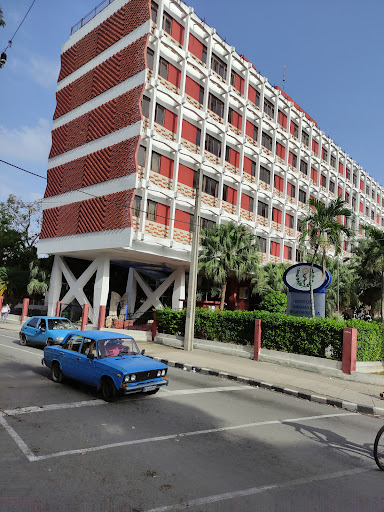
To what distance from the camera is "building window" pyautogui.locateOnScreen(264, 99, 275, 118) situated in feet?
121

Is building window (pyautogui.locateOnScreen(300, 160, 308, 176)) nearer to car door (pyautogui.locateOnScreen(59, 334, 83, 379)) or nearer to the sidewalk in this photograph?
the sidewalk

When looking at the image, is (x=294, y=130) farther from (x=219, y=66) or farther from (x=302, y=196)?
(x=219, y=66)

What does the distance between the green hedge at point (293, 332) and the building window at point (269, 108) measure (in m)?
24.7

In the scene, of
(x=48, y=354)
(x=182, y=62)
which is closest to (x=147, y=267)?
(x=182, y=62)

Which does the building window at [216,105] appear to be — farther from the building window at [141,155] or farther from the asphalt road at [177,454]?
the asphalt road at [177,454]

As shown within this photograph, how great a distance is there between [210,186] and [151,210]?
658 cm

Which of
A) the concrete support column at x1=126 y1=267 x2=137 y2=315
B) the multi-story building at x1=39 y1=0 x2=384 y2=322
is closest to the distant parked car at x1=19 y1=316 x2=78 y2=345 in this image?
the multi-story building at x1=39 y1=0 x2=384 y2=322

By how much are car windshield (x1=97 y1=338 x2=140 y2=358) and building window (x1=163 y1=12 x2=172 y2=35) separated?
78.5 ft

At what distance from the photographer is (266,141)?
36.9 metres

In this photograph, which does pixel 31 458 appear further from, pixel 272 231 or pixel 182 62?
pixel 272 231

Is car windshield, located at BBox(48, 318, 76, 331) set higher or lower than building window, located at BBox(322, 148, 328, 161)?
lower

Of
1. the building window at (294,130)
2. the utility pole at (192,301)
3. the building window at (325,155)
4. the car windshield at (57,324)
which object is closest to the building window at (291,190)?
the building window at (294,130)

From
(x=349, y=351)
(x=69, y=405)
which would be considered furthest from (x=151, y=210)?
(x=69, y=405)

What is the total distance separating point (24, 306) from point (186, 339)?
56.6ft
